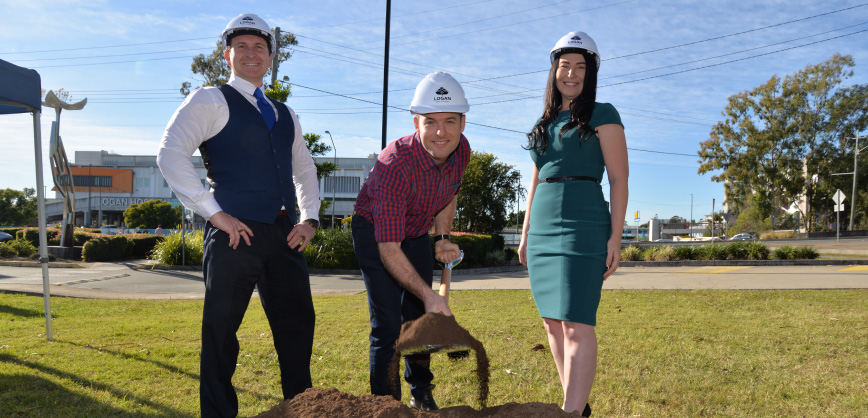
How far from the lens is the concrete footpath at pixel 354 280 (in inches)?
419

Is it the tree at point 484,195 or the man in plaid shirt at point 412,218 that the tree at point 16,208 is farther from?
the man in plaid shirt at point 412,218

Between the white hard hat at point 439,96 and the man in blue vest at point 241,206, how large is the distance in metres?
0.78

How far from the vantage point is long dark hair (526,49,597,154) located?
2.73 meters

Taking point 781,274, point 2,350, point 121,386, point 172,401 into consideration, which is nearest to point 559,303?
point 172,401

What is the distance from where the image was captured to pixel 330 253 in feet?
55.4

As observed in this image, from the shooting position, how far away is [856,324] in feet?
19.8

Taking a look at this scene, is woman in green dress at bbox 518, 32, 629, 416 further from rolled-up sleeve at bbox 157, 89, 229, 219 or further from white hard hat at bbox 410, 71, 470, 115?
rolled-up sleeve at bbox 157, 89, 229, 219

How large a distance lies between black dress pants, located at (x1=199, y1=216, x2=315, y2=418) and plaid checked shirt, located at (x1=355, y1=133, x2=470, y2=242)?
484mm

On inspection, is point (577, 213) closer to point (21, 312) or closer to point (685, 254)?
point (21, 312)

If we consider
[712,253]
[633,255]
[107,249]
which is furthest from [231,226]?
[107,249]

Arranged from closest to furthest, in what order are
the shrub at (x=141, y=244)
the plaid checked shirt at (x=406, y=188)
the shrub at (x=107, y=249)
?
the plaid checked shirt at (x=406, y=188) < the shrub at (x=107, y=249) < the shrub at (x=141, y=244)

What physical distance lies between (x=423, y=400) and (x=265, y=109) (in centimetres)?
175

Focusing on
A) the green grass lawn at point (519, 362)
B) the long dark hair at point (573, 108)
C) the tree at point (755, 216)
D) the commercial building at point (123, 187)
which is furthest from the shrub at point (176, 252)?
the commercial building at point (123, 187)

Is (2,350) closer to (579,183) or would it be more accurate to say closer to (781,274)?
(579,183)
